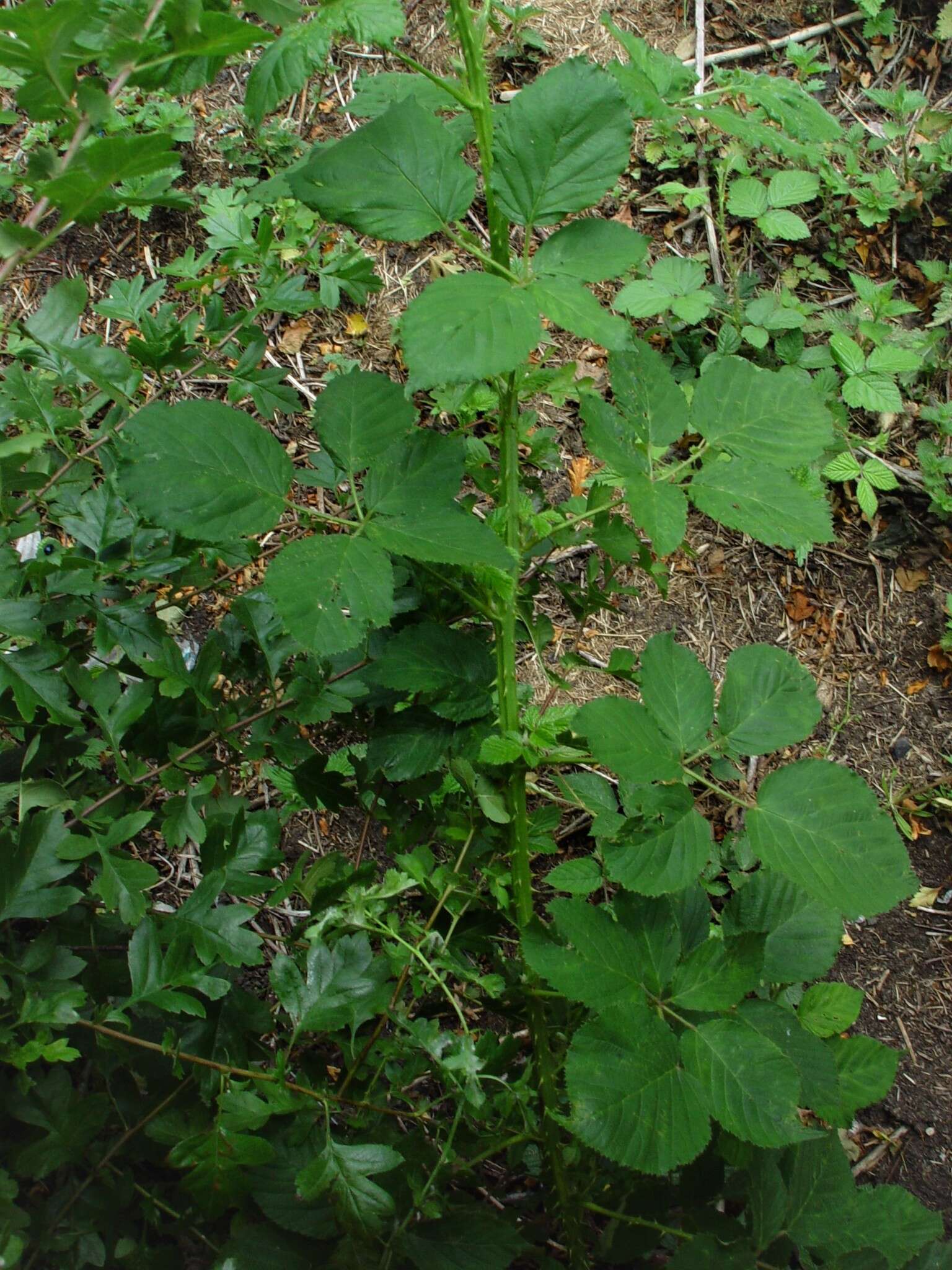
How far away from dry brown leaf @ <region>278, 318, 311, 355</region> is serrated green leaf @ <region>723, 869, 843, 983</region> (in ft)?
6.19

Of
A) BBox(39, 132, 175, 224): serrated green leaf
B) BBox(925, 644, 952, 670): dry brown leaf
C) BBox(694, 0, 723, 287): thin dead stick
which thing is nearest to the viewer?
BBox(39, 132, 175, 224): serrated green leaf

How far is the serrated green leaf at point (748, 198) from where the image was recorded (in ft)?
8.55

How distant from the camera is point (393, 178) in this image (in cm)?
101

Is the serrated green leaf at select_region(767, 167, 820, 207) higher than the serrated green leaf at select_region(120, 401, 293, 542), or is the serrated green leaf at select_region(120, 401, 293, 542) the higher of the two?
the serrated green leaf at select_region(120, 401, 293, 542)

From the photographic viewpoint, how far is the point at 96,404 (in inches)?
56.9

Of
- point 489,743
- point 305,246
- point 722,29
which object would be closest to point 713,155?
point 722,29

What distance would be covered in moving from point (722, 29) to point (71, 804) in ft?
9.86

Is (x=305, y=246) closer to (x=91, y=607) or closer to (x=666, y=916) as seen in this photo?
(x=91, y=607)

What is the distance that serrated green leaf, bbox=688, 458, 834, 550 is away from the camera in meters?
1.06

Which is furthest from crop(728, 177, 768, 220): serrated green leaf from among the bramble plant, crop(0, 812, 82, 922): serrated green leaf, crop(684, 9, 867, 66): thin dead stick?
crop(0, 812, 82, 922): serrated green leaf

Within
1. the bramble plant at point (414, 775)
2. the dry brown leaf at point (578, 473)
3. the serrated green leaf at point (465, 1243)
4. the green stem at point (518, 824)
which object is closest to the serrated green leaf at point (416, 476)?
the bramble plant at point (414, 775)

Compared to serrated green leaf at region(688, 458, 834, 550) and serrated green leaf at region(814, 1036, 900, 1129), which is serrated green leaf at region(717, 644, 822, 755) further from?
serrated green leaf at region(814, 1036, 900, 1129)

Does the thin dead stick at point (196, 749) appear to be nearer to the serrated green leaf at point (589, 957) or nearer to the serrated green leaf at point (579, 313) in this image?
the serrated green leaf at point (589, 957)

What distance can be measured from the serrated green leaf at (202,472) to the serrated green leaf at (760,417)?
0.53m
